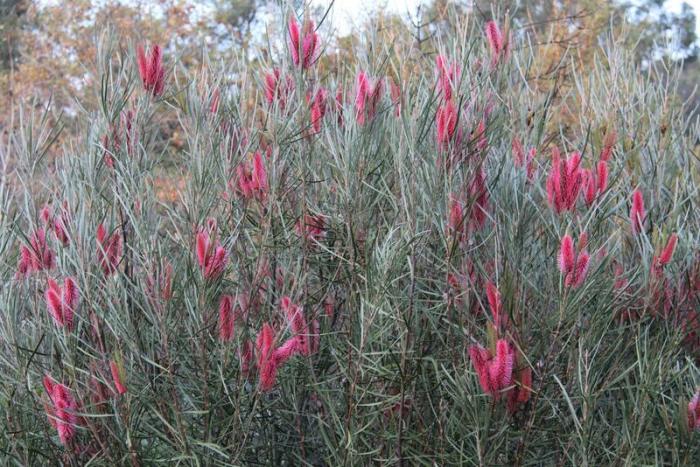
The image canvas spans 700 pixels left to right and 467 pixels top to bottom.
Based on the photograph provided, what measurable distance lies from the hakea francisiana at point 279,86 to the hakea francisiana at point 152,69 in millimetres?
366

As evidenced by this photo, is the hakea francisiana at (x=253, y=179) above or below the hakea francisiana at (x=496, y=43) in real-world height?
below

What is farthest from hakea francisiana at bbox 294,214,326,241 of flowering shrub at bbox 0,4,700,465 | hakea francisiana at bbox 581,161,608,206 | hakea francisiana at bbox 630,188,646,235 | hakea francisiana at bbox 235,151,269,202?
→ hakea francisiana at bbox 630,188,646,235

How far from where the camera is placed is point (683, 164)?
10.1ft

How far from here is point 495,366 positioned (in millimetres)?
2092

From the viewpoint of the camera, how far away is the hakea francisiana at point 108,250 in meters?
2.41

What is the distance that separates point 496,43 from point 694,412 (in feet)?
4.48

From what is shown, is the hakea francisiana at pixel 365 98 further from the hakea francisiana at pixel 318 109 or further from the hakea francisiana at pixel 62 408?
the hakea francisiana at pixel 62 408

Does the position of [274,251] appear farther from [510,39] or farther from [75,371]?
[510,39]

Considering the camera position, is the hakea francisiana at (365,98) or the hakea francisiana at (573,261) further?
the hakea francisiana at (365,98)

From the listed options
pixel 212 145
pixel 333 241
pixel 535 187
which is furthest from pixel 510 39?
pixel 212 145

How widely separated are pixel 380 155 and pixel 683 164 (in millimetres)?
1136

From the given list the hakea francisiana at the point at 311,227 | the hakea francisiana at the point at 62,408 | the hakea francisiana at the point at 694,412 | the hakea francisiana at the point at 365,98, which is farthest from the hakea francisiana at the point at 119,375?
the hakea francisiana at the point at 694,412

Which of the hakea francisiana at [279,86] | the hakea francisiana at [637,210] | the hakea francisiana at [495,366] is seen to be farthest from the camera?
the hakea francisiana at [279,86]

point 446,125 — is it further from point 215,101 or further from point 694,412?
point 694,412
